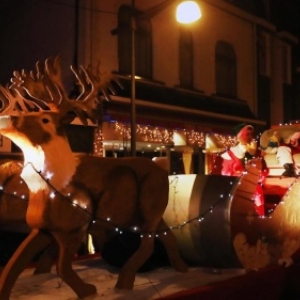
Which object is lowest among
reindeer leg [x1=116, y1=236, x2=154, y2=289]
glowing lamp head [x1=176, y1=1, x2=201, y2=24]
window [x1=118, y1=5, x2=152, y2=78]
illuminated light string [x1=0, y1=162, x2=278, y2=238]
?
reindeer leg [x1=116, y1=236, x2=154, y2=289]

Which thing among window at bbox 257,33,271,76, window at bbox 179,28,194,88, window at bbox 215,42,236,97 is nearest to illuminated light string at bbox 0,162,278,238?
window at bbox 179,28,194,88

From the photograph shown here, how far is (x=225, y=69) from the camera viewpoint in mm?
16891

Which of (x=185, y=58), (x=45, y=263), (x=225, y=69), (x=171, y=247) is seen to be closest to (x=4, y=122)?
(x=45, y=263)

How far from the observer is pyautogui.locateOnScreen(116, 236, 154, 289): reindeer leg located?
4559mm

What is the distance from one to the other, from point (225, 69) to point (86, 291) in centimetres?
1355

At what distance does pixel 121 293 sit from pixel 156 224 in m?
0.84

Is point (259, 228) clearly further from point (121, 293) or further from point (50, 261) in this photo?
point (50, 261)

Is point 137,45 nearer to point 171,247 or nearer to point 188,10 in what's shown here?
point 188,10

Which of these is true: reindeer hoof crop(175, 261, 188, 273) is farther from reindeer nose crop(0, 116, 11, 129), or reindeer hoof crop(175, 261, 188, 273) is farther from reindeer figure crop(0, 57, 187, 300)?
reindeer nose crop(0, 116, 11, 129)

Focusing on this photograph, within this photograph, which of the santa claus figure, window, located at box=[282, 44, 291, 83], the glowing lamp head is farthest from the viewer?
window, located at box=[282, 44, 291, 83]

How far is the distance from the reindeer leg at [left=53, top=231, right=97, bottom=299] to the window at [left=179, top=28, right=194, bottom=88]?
11.2m

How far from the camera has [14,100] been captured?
4.98m

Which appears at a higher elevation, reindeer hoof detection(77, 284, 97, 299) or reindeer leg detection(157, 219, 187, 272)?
reindeer leg detection(157, 219, 187, 272)

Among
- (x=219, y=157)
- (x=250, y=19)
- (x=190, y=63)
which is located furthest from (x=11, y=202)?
(x=250, y=19)
